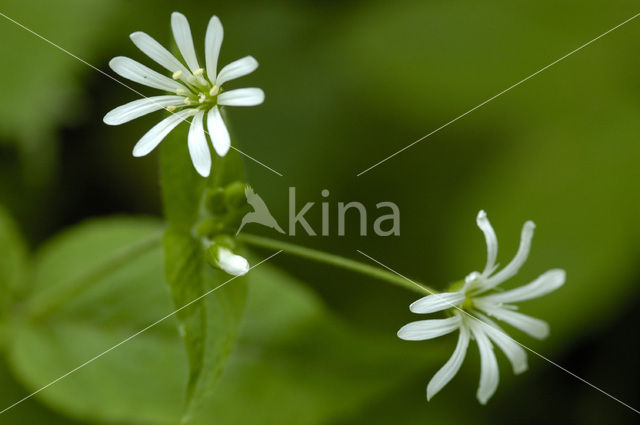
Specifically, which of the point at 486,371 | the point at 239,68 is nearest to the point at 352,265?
the point at 486,371

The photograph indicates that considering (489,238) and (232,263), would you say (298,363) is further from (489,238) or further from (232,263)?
(489,238)

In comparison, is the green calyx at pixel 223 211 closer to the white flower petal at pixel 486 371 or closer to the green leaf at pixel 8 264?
the white flower petal at pixel 486 371

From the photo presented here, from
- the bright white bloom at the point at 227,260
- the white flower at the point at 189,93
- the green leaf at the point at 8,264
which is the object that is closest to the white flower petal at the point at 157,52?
the white flower at the point at 189,93

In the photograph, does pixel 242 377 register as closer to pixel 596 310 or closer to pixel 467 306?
pixel 467 306

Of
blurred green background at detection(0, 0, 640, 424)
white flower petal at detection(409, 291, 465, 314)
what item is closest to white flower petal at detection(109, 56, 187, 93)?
white flower petal at detection(409, 291, 465, 314)

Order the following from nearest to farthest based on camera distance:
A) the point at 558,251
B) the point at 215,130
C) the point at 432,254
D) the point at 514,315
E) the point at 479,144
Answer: the point at 215,130
the point at 514,315
the point at 558,251
the point at 432,254
the point at 479,144

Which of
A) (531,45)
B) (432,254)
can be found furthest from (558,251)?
(531,45)

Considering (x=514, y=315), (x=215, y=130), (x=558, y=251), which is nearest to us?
(x=215, y=130)
